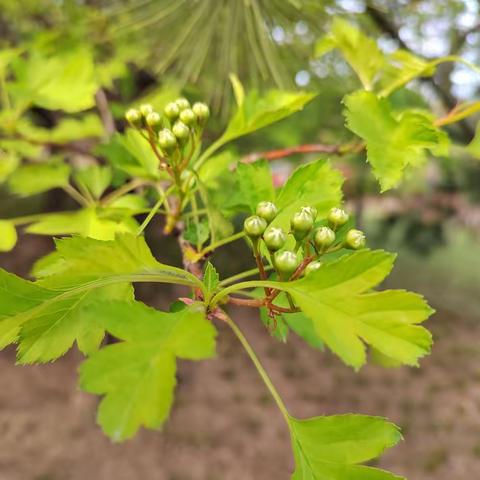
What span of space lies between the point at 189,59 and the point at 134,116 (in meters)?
0.61

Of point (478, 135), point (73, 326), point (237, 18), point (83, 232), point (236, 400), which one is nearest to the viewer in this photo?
point (73, 326)

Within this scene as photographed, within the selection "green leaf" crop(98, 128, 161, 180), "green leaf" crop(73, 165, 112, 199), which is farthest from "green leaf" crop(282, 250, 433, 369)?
"green leaf" crop(73, 165, 112, 199)

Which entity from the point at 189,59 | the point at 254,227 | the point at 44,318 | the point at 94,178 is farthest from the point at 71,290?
the point at 189,59

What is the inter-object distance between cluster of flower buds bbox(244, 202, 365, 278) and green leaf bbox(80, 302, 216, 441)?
9 cm

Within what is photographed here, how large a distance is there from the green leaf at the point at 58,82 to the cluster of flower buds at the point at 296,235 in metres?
0.48

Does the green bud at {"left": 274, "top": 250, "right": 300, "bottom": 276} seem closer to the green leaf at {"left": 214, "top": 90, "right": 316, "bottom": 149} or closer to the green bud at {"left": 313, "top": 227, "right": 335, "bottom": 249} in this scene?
the green bud at {"left": 313, "top": 227, "right": 335, "bottom": 249}

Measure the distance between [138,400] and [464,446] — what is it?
279cm

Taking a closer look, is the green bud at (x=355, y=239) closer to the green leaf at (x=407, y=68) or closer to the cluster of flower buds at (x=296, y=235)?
the cluster of flower buds at (x=296, y=235)

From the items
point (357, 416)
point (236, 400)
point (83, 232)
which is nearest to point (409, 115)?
point (357, 416)

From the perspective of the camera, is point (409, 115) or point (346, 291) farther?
point (409, 115)

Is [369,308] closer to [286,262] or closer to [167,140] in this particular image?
[286,262]

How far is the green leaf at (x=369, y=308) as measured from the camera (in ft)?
1.07

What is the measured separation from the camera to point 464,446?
2553mm

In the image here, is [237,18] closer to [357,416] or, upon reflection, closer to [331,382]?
[357,416]
